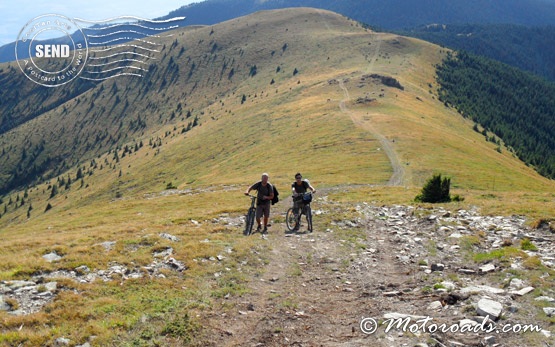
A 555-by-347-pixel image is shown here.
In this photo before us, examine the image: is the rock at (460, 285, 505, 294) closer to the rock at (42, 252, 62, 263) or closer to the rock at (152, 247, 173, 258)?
the rock at (152, 247, 173, 258)

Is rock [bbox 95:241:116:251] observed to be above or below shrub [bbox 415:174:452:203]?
below

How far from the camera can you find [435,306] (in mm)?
11133

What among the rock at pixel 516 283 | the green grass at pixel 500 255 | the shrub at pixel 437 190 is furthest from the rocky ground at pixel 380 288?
the shrub at pixel 437 190

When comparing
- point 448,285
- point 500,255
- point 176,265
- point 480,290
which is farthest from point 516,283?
point 176,265

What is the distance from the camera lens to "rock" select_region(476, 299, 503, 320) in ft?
33.0

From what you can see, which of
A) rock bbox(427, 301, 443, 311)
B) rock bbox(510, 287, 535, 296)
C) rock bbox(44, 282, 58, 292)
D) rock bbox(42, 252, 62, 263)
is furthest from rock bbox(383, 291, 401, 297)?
rock bbox(42, 252, 62, 263)

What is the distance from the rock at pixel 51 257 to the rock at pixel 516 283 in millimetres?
16028

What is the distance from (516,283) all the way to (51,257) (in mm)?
16722

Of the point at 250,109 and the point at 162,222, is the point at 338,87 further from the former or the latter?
the point at 162,222

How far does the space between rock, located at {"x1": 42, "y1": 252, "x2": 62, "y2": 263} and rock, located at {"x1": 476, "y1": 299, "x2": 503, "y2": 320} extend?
47.9 ft

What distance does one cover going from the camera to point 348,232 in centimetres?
2177

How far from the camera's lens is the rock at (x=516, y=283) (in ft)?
39.2

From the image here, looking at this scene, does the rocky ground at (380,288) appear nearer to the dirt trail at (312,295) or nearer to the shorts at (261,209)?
the dirt trail at (312,295)

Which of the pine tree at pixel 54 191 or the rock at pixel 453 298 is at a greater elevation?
the rock at pixel 453 298
